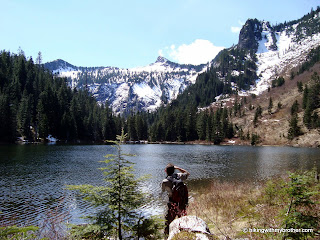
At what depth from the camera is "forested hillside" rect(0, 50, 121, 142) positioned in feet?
323

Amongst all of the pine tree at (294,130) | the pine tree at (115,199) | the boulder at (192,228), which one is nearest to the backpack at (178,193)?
the pine tree at (115,199)

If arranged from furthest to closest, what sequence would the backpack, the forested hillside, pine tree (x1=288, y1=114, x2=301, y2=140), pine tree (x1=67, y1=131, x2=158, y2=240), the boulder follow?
pine tree (x1=288, y1=114, x2=301, y2=140) → the forested hillside → the backpack → pine tree (x1=67, y1=131, x2=158, y2=240) → the boulder

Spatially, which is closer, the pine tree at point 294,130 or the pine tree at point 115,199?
the pine tree at point 115,199

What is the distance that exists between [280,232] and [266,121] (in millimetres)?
157511

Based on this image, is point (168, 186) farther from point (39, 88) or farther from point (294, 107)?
point (294, 107)

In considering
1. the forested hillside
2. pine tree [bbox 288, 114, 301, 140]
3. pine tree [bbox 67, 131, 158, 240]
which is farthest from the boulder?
pine tree [bbox 288, 114, 301, 140]

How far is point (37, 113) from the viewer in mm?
115812

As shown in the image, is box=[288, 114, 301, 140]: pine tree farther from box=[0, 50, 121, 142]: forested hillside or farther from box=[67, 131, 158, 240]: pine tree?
box=[67, 131, 158, 240]: pine tree

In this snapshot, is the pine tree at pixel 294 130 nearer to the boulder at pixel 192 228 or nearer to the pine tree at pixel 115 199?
the pine tree at pixel 115 199

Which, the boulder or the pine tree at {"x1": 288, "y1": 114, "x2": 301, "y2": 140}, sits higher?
the pine tree at {"x1": 288, "y1": 114, "x2": 301, "y2": 140}

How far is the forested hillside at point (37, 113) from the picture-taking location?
98338mm

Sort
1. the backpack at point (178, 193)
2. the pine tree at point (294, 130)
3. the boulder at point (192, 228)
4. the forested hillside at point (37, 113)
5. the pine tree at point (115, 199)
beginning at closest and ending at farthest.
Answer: the boulder at point (192, 228) → the pine tree at point (115, 199) → the backpack at point (178, 193) → the forested hillside at point (37, 113) → the pine tree at point (294, 130)

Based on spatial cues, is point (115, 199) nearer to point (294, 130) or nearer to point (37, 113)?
point (37, 113)

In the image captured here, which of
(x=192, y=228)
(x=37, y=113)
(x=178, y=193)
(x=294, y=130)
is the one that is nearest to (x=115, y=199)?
(x=178, y=193)
